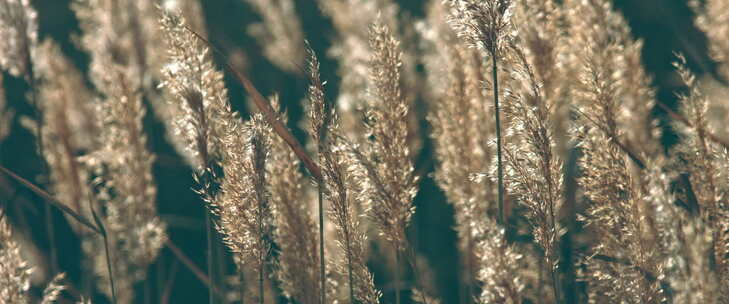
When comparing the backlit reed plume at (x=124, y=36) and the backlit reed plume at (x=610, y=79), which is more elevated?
the backlit reed plume at (x=124, y=36)

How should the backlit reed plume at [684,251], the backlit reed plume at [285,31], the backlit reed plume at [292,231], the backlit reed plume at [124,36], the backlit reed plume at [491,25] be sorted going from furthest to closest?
the backlit reed plume at [285,31] → the backlit reed plume at [124,36] → the backlit reed plume at [292,231] → the backlit reed plume at [491,25] → the backlit reed plume at [684,251]

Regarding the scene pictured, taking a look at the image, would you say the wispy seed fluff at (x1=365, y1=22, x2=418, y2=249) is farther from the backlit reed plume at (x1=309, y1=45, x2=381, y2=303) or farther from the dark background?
the dark background

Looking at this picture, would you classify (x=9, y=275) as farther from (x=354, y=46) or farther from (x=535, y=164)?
(x=354, y=46)

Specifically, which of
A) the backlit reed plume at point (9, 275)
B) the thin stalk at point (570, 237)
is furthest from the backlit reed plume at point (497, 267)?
the backlit reed plume at point (9, 275)

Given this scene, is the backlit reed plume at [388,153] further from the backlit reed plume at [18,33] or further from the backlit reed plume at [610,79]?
the backlit reed plume at [18,33]

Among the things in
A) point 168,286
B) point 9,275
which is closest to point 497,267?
point 9,275

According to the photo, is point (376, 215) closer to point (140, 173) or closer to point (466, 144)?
point (466, 144)

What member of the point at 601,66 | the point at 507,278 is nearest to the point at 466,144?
the point at 601,66

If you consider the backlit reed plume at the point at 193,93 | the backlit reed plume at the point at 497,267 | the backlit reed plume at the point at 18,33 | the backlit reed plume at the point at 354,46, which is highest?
the backlit reed plume at the point at 354,46
